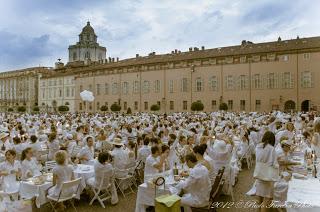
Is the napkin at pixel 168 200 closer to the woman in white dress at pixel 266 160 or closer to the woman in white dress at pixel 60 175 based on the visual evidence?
the woman in white dress at pixel 266 160

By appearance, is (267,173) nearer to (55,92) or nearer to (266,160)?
(266,160)

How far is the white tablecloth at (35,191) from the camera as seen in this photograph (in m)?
7.46

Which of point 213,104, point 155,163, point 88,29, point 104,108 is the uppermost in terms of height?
point 88,29

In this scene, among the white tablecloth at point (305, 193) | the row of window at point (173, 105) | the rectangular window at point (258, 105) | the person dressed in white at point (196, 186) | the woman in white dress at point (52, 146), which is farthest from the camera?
the row of window at point (173, 105)

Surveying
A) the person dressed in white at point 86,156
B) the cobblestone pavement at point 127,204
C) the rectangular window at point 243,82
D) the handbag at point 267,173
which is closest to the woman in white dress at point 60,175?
the cobblestone pavement at point 127,204

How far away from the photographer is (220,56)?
172ft

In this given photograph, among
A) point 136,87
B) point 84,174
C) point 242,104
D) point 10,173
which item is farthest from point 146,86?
point 10,173

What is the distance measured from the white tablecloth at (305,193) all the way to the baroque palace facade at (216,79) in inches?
1602

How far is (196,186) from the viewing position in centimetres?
635

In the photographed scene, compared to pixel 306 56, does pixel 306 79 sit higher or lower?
lower

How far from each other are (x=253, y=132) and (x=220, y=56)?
127ft

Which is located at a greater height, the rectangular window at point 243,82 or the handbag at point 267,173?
the rectangular window at point 243,82

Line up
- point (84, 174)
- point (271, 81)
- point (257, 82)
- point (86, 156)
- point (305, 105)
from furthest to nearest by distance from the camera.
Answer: point (257, 82)
point (271, 81)
point (305, 105)
point (86, 156)
point (84, 174)

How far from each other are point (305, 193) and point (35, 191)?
5.34 meters
